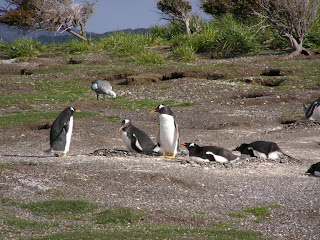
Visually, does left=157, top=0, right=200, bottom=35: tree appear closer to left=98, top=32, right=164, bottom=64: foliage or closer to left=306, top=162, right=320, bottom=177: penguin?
left=98, top=32, right=164, bottom=64: foliage

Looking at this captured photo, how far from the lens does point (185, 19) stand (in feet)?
84.7

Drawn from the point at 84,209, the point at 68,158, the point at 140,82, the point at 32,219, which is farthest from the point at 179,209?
the point at 140,82

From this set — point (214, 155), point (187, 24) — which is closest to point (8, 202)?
point (214, 155)

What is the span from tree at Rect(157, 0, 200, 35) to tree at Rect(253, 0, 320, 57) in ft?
16.9

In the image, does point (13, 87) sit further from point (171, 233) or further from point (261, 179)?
point (171, 233)

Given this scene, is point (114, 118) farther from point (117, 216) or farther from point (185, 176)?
point (117, 216)

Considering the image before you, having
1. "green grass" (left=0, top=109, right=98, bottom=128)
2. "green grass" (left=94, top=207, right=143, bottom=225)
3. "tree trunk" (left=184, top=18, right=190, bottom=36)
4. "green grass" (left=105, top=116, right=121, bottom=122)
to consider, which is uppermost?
"tree trunk" (left=184, top=18, right=190, bottom=36)

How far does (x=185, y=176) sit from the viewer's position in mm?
6598

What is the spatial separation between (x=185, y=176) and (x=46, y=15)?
22973mm

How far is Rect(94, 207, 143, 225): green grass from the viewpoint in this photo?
4.81 meters

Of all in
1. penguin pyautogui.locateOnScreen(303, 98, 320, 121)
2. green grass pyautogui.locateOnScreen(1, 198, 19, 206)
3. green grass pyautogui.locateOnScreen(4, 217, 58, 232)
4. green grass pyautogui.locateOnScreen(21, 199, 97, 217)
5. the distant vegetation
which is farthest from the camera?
the distant vegetation

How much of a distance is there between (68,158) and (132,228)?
2.81 metres

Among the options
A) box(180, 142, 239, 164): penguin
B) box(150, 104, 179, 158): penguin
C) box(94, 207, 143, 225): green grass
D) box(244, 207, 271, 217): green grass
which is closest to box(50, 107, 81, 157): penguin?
box(150, 104, 179, 158): penguin

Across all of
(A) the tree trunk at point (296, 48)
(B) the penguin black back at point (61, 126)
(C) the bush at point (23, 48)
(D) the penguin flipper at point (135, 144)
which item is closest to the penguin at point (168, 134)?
(D) the penguin flipper at point (135, 144)
